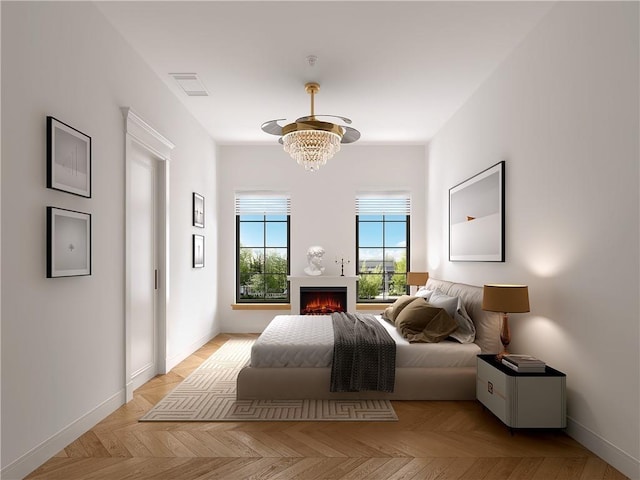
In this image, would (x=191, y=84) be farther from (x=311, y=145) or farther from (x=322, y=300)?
(x=322, y=300)

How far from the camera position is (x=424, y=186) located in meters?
6.99

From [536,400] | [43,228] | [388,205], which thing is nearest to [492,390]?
[536,400]

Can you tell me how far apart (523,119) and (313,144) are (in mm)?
1792

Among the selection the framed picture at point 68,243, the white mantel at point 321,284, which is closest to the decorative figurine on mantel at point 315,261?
the white mantel at point 321,284

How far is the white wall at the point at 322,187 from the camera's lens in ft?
22.8

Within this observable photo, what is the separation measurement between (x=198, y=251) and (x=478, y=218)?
137 inches

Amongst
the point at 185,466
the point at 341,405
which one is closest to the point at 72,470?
the point at 185,466

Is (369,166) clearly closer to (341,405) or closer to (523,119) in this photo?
(523,119)

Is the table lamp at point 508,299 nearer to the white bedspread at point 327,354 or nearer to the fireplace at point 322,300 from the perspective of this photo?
the white bedspread at point 327,354

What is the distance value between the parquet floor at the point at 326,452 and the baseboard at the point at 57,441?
0.14 feet

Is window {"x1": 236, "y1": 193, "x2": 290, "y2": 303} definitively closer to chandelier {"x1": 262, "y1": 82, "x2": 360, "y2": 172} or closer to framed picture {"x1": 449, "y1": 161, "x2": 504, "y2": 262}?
framed picture {"x1": 449, "y1": 161, "x2": 504, "y2": 262}

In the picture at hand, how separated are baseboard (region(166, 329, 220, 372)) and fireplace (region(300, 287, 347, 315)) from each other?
1.41 metres

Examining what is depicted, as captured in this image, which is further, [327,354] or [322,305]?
[322,305]

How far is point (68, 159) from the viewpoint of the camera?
278 cm
